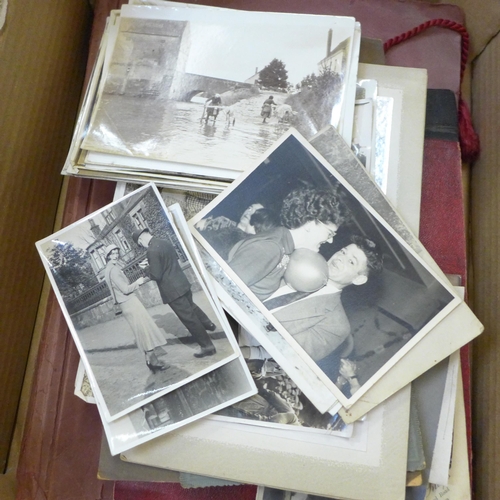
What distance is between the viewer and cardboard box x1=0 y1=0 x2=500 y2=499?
564mm

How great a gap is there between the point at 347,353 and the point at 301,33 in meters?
0.41

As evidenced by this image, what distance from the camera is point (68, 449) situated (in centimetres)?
58

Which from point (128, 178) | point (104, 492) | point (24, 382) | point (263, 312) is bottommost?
point (104, 492)

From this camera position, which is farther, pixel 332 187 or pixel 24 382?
pixel 24 382

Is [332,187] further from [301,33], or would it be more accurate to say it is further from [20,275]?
[20,275]

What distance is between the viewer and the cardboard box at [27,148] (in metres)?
0.56

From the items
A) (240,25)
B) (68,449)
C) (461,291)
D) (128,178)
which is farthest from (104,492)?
(240,25)

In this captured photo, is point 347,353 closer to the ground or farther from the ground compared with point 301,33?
closer to the ground

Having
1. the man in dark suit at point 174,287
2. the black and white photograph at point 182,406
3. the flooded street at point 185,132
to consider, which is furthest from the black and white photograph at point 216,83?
the black and white photograph at point 182,406

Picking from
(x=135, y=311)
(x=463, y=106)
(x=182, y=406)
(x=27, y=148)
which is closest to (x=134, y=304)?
(x=135, y=311)

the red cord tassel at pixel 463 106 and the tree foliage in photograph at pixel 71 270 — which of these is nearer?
the tree foliage in photograph at pixel 71 270

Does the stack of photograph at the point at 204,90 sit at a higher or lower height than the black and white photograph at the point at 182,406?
higher

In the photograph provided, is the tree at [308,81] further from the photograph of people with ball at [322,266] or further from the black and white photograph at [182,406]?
Result: the black and white photograph at [182,406]

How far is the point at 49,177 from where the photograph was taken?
66cm
